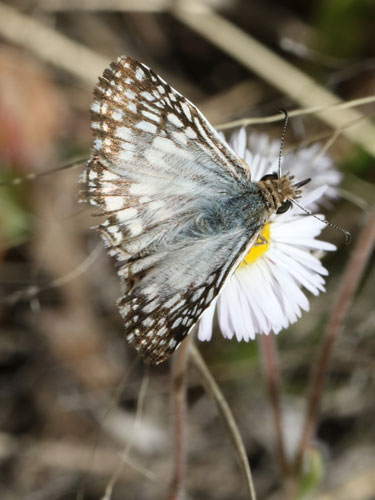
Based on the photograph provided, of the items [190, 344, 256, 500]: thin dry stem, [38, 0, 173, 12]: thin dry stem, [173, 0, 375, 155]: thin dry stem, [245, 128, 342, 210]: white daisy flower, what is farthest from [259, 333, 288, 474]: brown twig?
[38, 0, 173, 12]: thin dry stem

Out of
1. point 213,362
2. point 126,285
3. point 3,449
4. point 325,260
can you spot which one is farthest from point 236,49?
point 3,449

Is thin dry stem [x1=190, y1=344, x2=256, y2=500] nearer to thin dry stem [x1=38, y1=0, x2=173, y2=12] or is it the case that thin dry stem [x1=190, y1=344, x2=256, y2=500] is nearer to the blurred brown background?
the blurred brown background

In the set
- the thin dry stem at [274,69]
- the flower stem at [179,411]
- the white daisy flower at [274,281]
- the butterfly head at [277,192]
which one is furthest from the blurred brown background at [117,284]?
the butterfly head at [277,192]

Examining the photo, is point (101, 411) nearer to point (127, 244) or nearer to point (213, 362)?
point (213, 362)

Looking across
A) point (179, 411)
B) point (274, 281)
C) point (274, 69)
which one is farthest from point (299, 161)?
point (179, 411)

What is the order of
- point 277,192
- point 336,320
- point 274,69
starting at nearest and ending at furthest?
point 277,192 < point 336,320 < point 274,69

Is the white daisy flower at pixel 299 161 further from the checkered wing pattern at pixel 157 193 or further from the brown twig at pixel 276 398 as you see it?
the brown twig at pixel 276 398

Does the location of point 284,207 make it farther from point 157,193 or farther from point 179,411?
point 179,411
